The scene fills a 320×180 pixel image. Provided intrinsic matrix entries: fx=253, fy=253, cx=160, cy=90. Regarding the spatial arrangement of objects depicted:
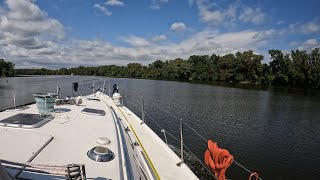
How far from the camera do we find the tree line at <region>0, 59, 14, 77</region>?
102750 millimetres

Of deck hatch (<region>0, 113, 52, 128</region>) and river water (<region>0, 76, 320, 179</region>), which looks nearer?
deck hatch (<region>0, 113, 52, 128</region>)

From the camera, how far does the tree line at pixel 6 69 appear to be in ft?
337

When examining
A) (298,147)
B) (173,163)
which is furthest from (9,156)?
(298,147)

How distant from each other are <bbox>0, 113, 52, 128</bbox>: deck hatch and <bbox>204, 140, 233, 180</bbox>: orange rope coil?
392cm

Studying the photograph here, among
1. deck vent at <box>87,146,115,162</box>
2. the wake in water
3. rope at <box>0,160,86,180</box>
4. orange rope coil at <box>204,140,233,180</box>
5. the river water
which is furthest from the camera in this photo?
the river water

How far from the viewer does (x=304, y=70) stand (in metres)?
71.1

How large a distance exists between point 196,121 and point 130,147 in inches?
518

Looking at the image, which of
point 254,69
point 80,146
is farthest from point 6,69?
point 80,146

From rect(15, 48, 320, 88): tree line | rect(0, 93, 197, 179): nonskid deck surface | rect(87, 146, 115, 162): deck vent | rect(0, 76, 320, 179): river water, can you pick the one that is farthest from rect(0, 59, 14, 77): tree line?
rect(87, 146, 115, 162): deck vent

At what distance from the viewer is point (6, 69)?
347ft

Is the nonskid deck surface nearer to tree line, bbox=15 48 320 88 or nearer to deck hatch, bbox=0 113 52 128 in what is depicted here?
deck hatch, bbox=0 113 52 128

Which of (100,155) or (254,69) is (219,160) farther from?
(254,69)

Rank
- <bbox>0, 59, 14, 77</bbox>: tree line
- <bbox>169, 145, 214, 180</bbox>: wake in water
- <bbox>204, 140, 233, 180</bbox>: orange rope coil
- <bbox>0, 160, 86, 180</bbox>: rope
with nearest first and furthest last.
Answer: <bbox>0, 160, 86, 180</bbox>: rope
<bbox>204, 140, 233, 180</bbox>: orange rope coil
<bbox>169, 145, 214, 180</bbox>: wake in water
<bbox>0, 59, 14, 77</bbox>: tree line

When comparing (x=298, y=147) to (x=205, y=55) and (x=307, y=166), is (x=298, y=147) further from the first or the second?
(x=205, y=55)
